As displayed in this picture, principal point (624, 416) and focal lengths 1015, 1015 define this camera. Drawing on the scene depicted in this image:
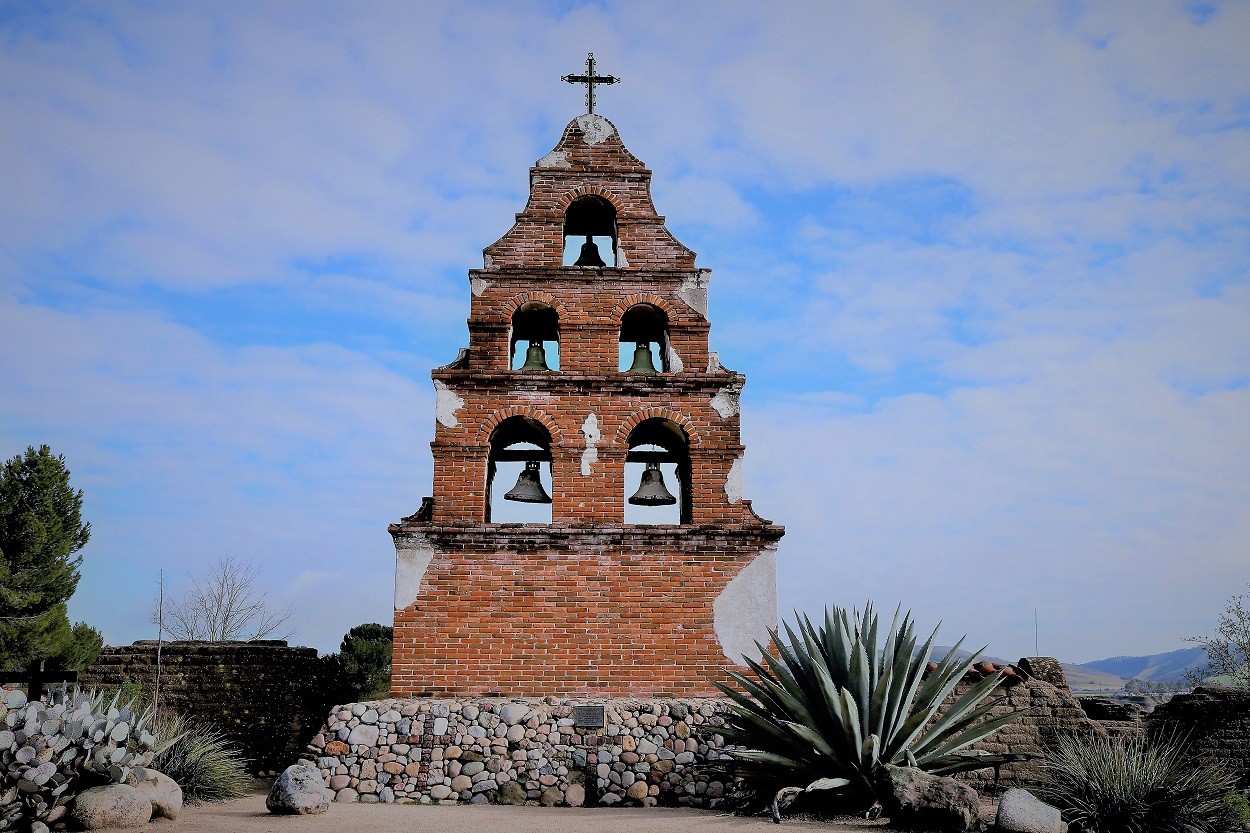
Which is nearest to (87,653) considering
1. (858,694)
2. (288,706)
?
(288,706)

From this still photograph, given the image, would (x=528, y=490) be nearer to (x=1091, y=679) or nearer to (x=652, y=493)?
(x=652, y=493)

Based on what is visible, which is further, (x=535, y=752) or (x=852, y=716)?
(x=535, y=752)

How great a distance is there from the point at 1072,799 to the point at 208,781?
8.72m

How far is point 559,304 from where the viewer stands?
13102mm

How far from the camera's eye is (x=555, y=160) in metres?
13.9

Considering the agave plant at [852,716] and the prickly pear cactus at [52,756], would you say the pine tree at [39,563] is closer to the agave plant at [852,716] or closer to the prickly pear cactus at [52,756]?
the prickly pear cactus at [52,756]

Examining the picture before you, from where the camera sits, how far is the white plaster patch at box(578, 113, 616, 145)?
1414 cm

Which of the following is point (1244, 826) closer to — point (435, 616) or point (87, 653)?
point (435, 616)

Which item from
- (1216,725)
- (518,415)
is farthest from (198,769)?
(1216,725)

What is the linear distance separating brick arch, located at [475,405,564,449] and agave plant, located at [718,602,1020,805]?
13.7 ft

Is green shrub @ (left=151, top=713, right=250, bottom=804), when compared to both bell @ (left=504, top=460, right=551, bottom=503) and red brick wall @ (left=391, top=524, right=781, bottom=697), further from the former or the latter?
bell @ (left=504, top=460, right=551, bottom=503)

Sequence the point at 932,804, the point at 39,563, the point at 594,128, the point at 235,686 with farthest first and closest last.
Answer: the point at 39,563 → the point at 235,686 → the point at 594,128 → the point at 932,804

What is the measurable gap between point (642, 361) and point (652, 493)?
1.78 meters

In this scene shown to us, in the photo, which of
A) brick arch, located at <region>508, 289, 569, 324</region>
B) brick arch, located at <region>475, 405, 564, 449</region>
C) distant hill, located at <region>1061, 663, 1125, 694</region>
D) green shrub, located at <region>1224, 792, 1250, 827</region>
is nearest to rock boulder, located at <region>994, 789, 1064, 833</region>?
green shrub, located at <region>1224, 792, 1250, 827</region>
